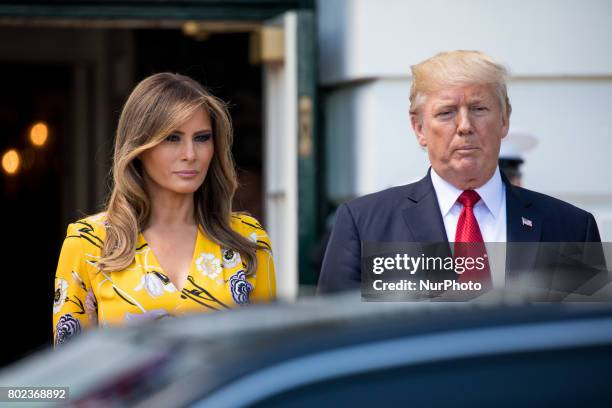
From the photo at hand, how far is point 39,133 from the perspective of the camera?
428 inches

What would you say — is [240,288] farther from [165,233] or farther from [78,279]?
[78,279]

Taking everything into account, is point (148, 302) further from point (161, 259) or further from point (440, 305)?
point (440, 305)

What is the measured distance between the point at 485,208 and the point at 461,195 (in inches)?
2.9

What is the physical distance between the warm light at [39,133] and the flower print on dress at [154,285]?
783 centimetres

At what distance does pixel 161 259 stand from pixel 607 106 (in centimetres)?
349

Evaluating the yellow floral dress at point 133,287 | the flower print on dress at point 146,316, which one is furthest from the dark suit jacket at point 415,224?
the flower print on dress at point 146,316

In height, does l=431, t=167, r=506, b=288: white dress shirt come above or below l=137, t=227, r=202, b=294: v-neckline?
above

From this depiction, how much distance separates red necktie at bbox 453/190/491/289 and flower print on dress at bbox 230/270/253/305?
0.70 meters

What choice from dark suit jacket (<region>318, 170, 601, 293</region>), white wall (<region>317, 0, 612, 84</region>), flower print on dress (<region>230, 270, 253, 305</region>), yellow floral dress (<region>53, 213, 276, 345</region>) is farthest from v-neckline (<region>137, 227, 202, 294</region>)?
white wall (<region>317, 0, 612, 84</region>)

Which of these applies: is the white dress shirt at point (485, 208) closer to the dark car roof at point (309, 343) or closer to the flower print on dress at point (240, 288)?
the flower print on dress at point (240, 288)

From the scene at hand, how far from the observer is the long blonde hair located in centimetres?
342

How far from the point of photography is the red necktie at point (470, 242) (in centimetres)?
284

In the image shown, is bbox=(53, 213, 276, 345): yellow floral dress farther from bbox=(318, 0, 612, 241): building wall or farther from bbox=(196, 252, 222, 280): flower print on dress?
bbox=(318, 0, 612, 241): building wall

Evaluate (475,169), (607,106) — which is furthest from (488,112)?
(607,106)
